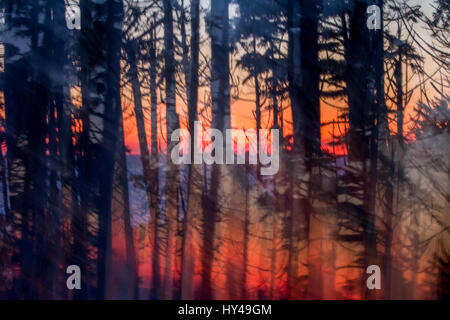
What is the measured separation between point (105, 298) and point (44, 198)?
75 centimetres

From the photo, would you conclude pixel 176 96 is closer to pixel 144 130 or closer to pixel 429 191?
pixel 144 130

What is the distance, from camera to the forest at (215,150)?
6.97ft

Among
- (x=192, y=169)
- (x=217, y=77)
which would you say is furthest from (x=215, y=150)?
(x=217, y=77)

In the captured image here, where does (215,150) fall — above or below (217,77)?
below

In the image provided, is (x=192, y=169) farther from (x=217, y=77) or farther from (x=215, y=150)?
(x=217, y=77)

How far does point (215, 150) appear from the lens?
2139 mm

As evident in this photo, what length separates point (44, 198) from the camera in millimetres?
2117

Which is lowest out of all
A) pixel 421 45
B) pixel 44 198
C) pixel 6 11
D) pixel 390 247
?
pixel 390 247

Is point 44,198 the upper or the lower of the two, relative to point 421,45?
lower

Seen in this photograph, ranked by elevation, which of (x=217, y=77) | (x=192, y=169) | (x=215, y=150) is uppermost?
(x=217, y=77)

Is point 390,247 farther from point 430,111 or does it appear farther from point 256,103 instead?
point 256,103

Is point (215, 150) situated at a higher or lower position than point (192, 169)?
higher

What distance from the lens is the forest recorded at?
83.7 inches

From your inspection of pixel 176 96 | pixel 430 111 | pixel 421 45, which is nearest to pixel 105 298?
pixel 176 96
